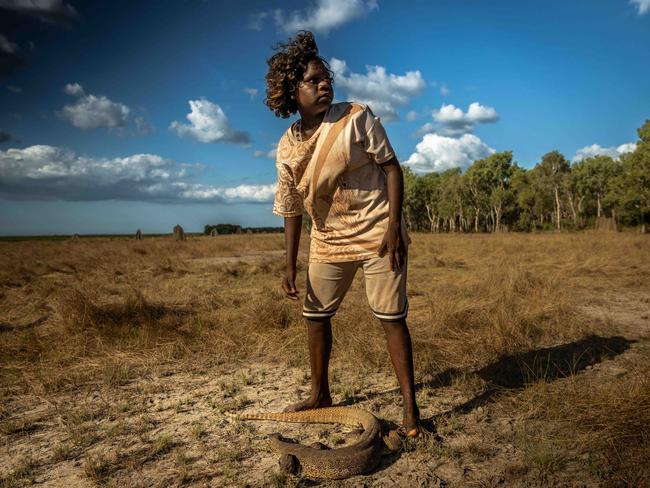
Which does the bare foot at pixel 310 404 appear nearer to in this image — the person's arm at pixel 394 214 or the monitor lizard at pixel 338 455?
the monitor lizard at pixel 338 455

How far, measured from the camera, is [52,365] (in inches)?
164

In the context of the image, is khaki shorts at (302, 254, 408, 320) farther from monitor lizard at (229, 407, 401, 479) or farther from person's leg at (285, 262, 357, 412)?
monitor lizard at (229, 407, 401, 479)

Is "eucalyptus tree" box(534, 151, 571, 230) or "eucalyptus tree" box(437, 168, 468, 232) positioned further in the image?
"eucalyptus tree" box(437, 168, 468, 232)

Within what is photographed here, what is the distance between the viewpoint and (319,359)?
Answer: 2896mm

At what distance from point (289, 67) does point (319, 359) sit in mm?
1874

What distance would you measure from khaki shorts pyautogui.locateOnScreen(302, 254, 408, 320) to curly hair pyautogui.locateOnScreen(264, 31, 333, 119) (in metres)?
1.08

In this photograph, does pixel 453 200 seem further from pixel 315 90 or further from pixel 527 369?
pixel 315 90

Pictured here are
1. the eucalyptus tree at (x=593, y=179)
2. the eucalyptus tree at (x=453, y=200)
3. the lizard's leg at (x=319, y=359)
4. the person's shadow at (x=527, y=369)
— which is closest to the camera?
the lizard's leg at (x=319, y=359)

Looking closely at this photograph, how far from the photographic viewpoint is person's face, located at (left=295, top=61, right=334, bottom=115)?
97.7 inches

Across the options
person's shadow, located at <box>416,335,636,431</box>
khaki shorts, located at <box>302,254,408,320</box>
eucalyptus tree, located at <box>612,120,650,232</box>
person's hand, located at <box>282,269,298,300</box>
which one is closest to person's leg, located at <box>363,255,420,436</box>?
Answer: khaki shorts, located at <box>302,254,408,320</box>

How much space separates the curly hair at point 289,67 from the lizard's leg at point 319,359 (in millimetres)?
1451

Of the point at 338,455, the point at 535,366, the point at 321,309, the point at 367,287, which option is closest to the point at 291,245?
the point at 321,309

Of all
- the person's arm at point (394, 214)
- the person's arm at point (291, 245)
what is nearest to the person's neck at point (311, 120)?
the person's arm at point (394, 214)

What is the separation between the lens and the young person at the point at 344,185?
242 centimetres
